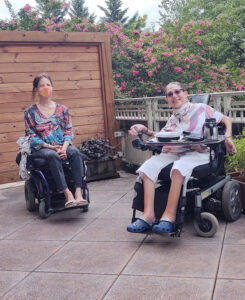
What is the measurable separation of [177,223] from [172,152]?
650 mm

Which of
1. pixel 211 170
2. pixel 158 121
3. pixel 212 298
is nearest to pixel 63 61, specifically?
pixel 158 121

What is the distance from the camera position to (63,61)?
6.09m

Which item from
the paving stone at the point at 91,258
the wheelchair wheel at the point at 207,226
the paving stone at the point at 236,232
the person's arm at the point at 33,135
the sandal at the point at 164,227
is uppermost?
the person's arm at the point at 33,135

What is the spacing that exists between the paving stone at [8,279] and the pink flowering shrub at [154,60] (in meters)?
6.18

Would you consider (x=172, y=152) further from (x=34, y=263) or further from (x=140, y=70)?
(x=140, y=70)

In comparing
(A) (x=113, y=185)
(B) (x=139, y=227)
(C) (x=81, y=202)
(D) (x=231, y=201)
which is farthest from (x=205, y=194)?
(A) (x=113, y=185)

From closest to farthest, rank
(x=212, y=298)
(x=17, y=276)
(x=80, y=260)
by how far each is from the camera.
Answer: (x=212, y=298) → (x=17, y=276) → (x=80, y=260)

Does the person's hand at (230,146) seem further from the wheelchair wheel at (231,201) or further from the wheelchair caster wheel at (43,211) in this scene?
the wheelchair caster wheel at (43,211)

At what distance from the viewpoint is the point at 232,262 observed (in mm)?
2527

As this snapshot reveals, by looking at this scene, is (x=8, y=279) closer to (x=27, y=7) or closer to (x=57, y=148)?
(x=57, y=148)

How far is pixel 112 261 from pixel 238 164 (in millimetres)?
1613

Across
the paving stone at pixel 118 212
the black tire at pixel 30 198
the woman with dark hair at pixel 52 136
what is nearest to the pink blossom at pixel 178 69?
the woman with dark hair at pixel 52 136

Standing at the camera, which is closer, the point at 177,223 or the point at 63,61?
Result: the point at 177,223

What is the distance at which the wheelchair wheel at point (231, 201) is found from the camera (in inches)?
129
